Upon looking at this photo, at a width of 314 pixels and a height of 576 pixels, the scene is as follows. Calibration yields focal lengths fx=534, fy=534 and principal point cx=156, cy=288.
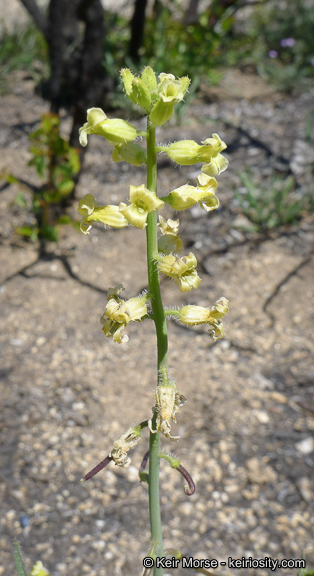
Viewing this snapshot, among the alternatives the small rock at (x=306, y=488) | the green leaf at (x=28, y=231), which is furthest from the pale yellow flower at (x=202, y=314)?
the green leaf at (x=28, y=231)

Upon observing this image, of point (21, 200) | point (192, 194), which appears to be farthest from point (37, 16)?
point (192, 194)

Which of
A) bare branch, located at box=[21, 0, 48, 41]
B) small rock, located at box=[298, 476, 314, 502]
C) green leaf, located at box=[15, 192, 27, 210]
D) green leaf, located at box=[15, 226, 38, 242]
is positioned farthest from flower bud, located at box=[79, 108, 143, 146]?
bare branch, located at box=[21, 0, 48, 41]

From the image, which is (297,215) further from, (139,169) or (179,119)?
(179,119)

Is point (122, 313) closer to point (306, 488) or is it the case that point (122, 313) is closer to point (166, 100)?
point (166, 100)

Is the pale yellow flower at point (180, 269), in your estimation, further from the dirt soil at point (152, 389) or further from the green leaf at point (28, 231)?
the green leaf at point (28, 231)

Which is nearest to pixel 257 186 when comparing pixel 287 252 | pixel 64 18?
pixel 287 252

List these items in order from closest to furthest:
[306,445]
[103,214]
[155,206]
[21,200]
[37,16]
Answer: [155,206]
[103,214]
[306,445]
[21,200]
[37,16]

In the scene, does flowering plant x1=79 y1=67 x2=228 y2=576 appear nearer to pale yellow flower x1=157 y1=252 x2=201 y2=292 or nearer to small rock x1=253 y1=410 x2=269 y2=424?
pale yellow flower x1=157 y1=252 x2=201 y2=292
